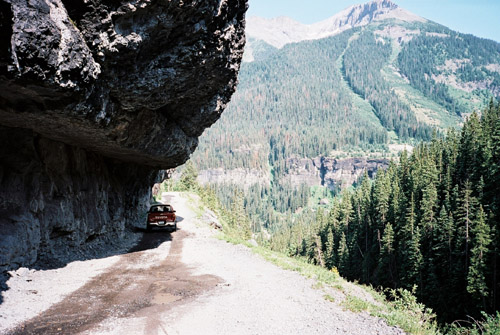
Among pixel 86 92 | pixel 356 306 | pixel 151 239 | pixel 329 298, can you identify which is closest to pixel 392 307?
pixel 356 306

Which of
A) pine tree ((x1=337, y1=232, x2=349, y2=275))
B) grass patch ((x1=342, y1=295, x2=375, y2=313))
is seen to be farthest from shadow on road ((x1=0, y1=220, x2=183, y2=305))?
pine tree ((x1=337, y1=232, x2=349, y2=275))

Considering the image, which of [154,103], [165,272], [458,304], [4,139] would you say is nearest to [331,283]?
[165,272]

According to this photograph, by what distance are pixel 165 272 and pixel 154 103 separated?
258 inches

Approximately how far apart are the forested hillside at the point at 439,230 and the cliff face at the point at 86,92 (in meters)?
44.3

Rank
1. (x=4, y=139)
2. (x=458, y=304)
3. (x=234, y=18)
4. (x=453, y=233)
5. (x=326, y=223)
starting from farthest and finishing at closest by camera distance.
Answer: (x=326, y=223) < (x=453, y=233) < (x=458, y=304) < (x=234, y=18) < (x=4, y=139)

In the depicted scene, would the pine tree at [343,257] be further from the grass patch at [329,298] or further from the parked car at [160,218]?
the grass patch at [329,298]

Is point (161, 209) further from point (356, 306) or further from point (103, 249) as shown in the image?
point (356, 306)

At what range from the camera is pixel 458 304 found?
45438mm

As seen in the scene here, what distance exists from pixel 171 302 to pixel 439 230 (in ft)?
181

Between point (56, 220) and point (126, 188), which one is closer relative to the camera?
point (56, 220)

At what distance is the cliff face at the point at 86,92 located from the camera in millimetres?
7777

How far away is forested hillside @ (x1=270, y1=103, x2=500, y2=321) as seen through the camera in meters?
44.4

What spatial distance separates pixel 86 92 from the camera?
370 inches

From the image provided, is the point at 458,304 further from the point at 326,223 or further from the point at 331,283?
the point at 326,223
